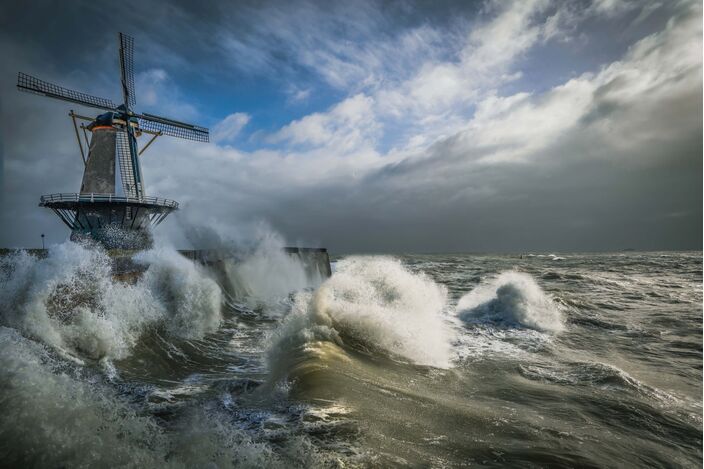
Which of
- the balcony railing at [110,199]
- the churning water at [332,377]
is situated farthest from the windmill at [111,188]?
the churning water at [332,377]

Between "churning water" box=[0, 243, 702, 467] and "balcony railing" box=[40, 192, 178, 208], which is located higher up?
"balcony railing" box=[40, 192, 178, 208]

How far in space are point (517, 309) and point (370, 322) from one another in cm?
682

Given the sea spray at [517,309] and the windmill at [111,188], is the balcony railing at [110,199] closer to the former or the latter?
the windmill at [111,188]

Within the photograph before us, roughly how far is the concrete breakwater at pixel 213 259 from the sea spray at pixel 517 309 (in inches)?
497

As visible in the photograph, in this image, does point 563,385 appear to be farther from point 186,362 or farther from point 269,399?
point 186,362

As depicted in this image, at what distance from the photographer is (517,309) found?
12992 millimetres

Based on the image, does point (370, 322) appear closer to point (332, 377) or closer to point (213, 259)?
point (332, 377)

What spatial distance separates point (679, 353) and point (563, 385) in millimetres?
4716

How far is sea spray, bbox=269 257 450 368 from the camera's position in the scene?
8.32 metres

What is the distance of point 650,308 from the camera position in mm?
13945

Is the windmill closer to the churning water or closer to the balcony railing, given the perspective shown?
the balcony railing

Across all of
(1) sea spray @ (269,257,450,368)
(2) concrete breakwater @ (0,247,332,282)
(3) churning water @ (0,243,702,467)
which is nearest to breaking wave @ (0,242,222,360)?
(3) churning water @ (0,243,702,467)

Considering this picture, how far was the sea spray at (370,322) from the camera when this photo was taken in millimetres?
8320

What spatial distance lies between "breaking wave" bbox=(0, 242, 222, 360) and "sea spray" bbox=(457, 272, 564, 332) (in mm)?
10069
